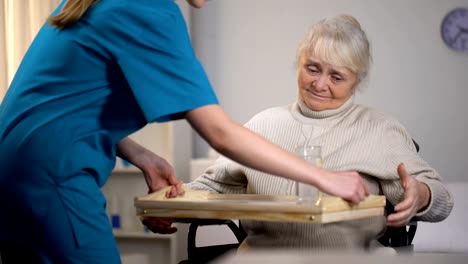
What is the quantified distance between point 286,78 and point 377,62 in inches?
21.2

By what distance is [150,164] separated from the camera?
6.21 ft

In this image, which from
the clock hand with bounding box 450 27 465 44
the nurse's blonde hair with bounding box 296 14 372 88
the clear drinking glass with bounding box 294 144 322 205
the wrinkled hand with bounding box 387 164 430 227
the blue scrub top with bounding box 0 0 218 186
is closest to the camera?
the blue scrub top with bounding box 0 0 218 186

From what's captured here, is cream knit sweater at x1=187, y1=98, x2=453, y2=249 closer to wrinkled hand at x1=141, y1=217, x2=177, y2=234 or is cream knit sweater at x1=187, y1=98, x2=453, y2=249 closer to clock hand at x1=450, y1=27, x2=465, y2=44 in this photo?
wrinkled hand at x1=141, y1=217, x2=177, y2=234

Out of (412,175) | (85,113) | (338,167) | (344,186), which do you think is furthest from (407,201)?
(85,113)

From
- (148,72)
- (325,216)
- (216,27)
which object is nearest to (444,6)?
(216,27)

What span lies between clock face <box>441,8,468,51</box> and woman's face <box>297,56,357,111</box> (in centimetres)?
194

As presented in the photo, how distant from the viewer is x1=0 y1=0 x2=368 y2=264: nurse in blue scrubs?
1401 millimetres

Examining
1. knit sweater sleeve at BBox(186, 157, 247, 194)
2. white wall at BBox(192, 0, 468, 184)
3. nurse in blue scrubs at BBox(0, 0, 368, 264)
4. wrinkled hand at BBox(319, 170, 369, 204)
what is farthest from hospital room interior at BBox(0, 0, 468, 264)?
nurse in blue scrubs at BBox(0, 0, 368, 264)

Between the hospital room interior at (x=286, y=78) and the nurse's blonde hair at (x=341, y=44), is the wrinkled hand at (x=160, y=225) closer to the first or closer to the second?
the nurse's blonde hair at (x=341, y=44)

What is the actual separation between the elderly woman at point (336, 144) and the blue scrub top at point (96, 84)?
89cm

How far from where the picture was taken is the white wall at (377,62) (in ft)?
13.7

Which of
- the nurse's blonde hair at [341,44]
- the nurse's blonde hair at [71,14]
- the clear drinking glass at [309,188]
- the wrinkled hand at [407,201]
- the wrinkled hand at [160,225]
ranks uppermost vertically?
the nurse's blonde hair at [71,14]

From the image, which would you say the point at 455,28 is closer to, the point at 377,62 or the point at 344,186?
the point at 377,62

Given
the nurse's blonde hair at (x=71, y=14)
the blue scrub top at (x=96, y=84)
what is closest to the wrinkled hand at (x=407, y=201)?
the blue scrub top at (x=96, y=84)
